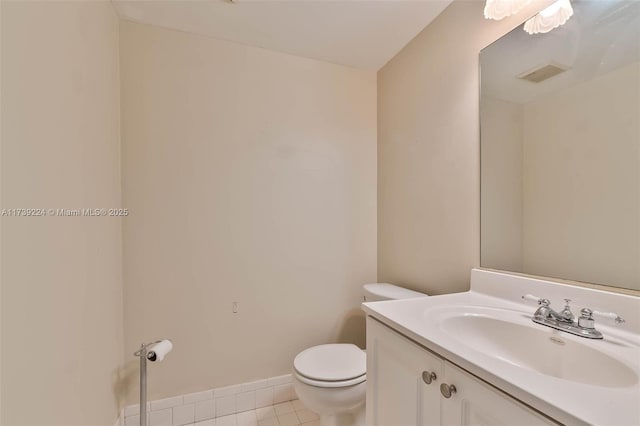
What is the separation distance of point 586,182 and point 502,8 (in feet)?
2.47

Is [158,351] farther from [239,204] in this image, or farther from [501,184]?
[501,184]

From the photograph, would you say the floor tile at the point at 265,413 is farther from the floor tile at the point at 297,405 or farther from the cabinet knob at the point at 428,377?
the cabinet knob at the point at 428,377

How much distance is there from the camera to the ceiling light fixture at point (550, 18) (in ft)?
3.24

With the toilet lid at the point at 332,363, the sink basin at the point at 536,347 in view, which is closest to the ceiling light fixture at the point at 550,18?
the sink basin at the point at 536,347

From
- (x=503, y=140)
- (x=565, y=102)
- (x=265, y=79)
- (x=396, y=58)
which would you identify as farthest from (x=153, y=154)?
(x=565, y=102)

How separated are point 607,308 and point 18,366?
1617 mm

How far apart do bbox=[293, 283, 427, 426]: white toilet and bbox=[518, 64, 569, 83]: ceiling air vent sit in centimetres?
113

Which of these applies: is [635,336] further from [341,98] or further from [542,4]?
[341,98]

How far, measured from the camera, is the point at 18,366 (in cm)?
70

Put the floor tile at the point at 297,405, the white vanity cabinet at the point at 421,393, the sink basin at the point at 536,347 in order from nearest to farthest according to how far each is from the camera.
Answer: the white vanity cabinet at the point at 421,393 < the sink basin at the point at 536,347 < the floor tile at the point at 297,405

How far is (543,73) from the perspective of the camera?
3.49ft

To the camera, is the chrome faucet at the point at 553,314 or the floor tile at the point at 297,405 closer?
the chrome faucet at the point at 553,314

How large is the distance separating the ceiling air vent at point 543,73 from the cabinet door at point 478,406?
3.60 feet

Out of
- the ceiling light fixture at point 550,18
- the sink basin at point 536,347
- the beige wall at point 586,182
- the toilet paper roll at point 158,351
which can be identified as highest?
the ceiling light fixture at point 550,18
